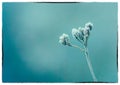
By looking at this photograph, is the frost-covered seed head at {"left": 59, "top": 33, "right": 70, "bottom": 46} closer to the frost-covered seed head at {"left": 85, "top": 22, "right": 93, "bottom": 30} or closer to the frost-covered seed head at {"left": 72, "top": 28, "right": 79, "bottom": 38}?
the frost-covered seed head at {"left": 72, "top": 28, "right": 79, "bottom": 38}

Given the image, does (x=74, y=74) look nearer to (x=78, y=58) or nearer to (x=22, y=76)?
(x=78, y=58)

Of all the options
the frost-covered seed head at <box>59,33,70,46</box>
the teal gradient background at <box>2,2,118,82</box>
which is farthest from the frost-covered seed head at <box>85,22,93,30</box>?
the frost-covered seed head at <box>59,33,70,46</box>

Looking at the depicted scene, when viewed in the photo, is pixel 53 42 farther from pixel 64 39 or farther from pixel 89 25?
pixel 89 25

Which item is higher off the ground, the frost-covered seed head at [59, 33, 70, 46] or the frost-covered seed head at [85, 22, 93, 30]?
the frost-covered seed head at [85, 22, 93, 30]

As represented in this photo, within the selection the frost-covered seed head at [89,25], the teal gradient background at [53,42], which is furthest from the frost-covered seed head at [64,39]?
the frost-covered seed head at [89,25]

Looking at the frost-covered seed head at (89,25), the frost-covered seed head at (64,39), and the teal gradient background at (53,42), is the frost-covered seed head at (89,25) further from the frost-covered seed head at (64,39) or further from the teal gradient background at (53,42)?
the frost-covered seed head at (64,39)

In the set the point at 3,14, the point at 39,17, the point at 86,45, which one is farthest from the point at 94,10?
the point at 3,14

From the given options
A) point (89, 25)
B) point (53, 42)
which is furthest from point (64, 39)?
point (89, 25)

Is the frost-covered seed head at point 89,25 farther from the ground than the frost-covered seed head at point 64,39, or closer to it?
farther from the ground

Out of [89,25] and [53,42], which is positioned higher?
[89,25]
